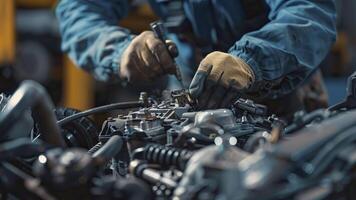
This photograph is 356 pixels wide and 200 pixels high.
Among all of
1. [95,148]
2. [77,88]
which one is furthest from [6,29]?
[95,148]

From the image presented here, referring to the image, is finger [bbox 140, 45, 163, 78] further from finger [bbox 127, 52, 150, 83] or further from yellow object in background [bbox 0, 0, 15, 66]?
yellow object in background [bbox 0, 0, 15, 66]

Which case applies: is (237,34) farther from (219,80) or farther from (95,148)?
(95,148)

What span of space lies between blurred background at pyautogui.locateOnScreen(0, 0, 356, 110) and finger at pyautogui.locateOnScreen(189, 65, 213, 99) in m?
2.53

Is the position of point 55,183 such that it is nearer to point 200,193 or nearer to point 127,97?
point 200,193

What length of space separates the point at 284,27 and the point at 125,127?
0.65 metres

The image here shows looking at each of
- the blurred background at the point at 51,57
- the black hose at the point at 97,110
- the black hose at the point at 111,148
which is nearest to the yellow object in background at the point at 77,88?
the blurred background at the point at 51,57

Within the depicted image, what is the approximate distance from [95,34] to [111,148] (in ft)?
3.48

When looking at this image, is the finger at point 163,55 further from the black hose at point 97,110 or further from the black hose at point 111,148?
the black hose at point 111,148

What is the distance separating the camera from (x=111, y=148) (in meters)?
1.07

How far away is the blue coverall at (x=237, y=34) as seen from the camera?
1.64 meters

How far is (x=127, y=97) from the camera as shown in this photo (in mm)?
4941

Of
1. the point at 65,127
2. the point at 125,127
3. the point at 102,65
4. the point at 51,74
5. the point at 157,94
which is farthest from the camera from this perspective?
the point at 51,74

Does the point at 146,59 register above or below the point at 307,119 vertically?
below

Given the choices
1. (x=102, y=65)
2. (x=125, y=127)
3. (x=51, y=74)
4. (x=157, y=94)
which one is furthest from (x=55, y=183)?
(x=51, y=74)
